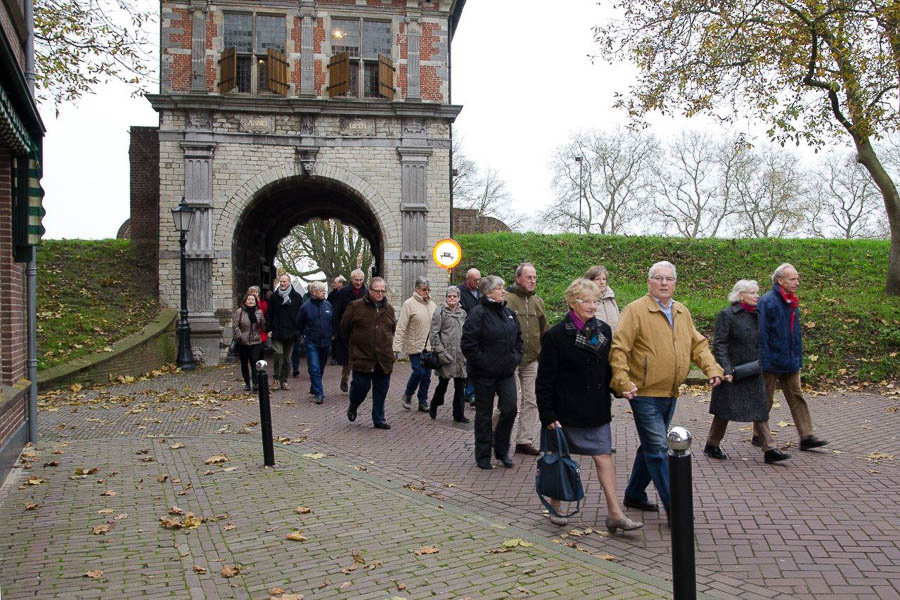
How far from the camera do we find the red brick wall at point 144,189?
20.8 m

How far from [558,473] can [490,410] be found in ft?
6.65

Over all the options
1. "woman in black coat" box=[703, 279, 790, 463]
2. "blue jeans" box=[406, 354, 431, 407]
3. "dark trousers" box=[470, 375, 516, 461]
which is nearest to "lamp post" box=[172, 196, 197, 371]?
"blue jeans" box=[406, 354, 431, 407]

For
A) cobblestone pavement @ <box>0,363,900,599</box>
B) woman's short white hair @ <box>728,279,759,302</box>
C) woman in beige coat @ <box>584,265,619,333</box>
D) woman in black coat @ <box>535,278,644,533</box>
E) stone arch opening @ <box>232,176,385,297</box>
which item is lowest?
cobblestone pavement @ <box>0,363,900,599</box>

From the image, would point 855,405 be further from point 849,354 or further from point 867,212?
point 867,212

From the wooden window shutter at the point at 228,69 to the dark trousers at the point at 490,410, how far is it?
14650mm

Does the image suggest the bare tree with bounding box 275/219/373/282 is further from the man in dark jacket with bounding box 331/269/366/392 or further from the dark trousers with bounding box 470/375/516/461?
the dark trousers with bounding box 470/375/516/461

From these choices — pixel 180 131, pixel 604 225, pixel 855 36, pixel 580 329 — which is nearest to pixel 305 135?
pixel 180 131

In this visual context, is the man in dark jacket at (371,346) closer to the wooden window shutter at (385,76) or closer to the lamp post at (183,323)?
the lamp post at (183,323)

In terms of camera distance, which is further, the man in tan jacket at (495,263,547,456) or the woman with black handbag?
the woman with black handbag

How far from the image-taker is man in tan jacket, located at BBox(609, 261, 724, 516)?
522cm

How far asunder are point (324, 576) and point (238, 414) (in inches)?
255

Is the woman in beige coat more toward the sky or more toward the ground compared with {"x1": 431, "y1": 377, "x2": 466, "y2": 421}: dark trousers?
more toward the sky

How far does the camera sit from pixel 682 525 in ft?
10.3

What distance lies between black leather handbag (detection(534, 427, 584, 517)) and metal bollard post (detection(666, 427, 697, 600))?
1.95m
